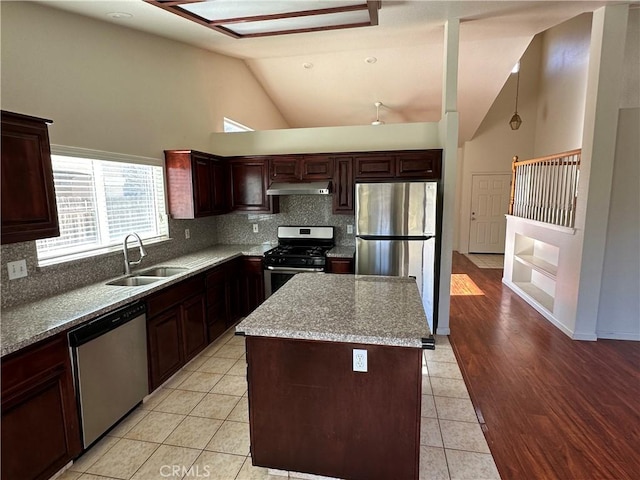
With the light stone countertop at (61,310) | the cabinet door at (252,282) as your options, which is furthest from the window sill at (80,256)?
the cabinet door at (252,282)

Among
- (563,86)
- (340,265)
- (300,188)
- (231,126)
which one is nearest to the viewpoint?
(340,265)

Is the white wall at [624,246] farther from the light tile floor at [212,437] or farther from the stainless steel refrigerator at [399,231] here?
the light tile floor at [212,437]

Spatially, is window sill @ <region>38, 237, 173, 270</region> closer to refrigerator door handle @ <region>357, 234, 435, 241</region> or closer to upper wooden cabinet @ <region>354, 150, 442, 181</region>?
refrigerator door handle @ <region>357, 234, 435, 241</region>

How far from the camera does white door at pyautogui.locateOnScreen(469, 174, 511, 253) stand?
8014 millimetres

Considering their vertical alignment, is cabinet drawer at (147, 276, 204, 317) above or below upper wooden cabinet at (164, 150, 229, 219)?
below

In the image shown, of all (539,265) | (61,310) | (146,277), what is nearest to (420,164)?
(539,265)

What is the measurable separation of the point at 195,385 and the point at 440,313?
8.20 feet

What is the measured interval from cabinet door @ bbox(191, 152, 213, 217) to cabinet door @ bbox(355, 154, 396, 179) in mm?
1668

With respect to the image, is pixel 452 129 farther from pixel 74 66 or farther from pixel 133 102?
pixel 74 66

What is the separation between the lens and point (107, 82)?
276 centimetres

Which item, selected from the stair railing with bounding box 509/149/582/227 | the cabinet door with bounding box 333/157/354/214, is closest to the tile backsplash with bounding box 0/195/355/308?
the cabinet door with bounding box 333/157/354/214

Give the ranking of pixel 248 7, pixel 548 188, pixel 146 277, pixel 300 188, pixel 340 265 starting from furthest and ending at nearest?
pixel 548 188, pixel 300 188, pixel 340 265, pixel 146 277, pixel 248 7

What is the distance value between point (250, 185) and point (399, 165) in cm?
179

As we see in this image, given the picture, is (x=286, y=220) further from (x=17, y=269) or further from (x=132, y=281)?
(x=17, y=269)
